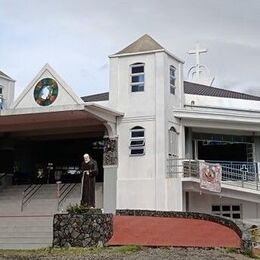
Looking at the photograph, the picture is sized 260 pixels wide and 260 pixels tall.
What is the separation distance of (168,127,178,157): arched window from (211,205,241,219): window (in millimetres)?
2956

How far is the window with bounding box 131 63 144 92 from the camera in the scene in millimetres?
23422

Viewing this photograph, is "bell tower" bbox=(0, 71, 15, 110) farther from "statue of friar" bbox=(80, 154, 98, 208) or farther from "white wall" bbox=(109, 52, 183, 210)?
"statue of friar" bbox=(80, 154, 98, 208)

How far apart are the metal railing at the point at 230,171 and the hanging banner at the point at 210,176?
19.3 inches

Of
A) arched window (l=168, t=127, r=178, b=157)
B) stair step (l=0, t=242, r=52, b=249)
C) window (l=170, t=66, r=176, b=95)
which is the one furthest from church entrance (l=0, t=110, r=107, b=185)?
stair step (l=0, t=242, r=52, b=249)

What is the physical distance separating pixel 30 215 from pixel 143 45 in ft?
28.0

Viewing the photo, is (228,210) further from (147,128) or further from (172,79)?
(172,79)

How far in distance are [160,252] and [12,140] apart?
1624cm

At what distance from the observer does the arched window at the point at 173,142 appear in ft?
75.9

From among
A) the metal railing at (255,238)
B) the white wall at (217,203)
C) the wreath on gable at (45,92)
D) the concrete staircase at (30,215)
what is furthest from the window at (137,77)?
the metal railing at (255,238)

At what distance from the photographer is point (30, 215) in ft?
72.2

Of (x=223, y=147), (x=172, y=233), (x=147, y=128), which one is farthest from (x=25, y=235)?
(x=223, y=147)

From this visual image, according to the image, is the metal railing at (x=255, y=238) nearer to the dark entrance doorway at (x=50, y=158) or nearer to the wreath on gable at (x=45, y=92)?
the wreath on gable at (x=45, y=92)

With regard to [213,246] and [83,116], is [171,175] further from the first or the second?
[213,246]

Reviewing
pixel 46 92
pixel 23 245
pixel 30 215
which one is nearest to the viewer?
pixel 23 245
